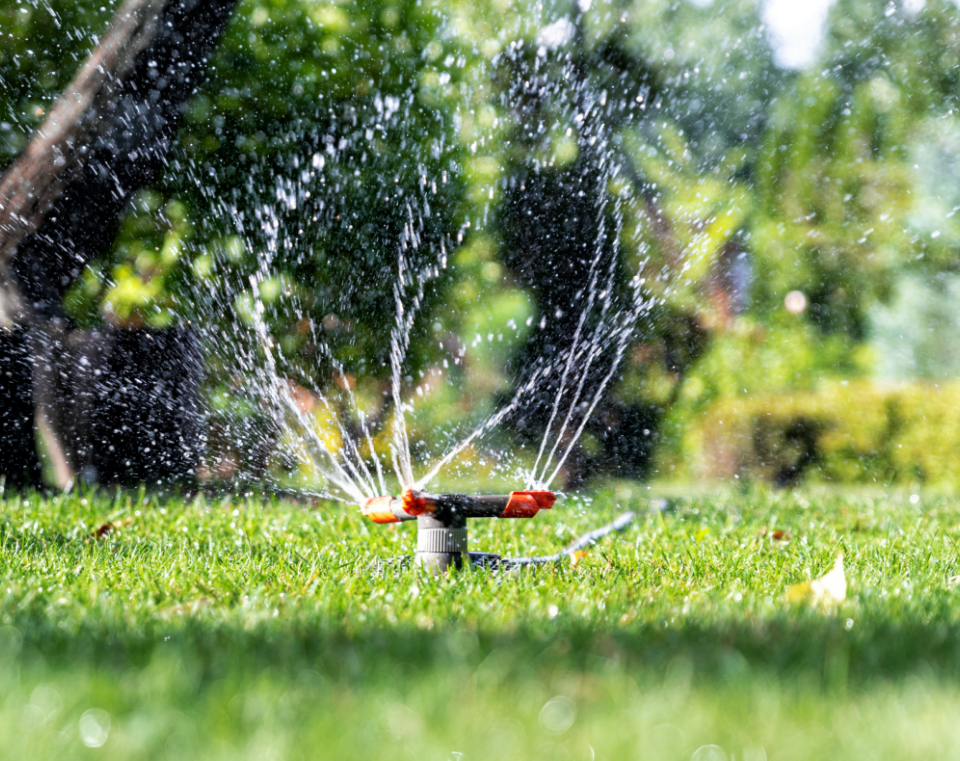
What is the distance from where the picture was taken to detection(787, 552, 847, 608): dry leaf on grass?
2.10m

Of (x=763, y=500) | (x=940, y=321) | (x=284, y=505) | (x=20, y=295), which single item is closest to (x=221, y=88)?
(x=20, y=295)

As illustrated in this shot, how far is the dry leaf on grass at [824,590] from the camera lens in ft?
6.88

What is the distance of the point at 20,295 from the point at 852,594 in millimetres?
4479

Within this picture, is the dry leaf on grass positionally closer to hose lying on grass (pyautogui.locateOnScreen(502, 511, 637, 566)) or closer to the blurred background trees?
hose lying on grass (pyautogui.locateOnScreen(502, 511, 637, 566))

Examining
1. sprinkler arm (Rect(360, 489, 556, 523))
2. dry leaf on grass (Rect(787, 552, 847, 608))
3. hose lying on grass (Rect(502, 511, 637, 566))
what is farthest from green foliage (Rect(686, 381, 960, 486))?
sprinkler arm (Rect(360, 489, 556, 523))

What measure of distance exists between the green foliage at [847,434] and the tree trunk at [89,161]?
6155mm

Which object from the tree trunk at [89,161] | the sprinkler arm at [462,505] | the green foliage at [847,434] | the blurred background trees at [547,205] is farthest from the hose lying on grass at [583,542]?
the green foliage at [847,434]

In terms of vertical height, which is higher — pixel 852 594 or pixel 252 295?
pixel 252 295

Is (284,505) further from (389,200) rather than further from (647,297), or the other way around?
(647,297)

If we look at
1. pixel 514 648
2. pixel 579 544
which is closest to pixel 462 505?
pixel 514 648

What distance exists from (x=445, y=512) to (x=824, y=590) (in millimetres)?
919

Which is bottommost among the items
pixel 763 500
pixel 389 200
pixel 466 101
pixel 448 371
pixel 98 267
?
pixel 763 500

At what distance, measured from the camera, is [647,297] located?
11250mm

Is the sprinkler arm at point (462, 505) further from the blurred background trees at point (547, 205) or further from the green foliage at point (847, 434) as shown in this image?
the green foliage at point (847, 434)
